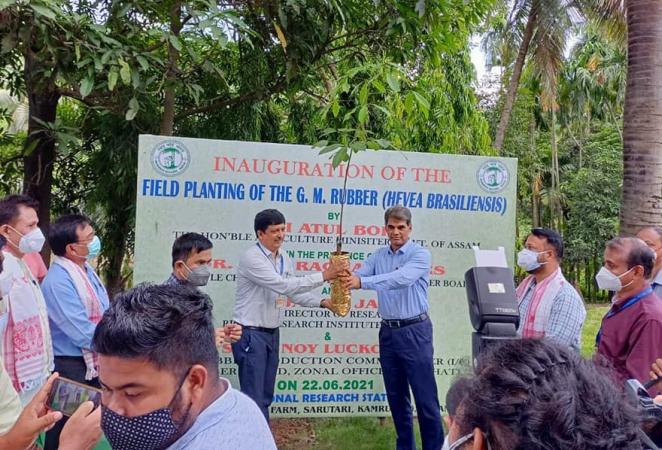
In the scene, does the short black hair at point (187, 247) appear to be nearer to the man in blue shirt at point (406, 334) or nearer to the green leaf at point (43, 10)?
the man in blue shirt at point (406, 334)

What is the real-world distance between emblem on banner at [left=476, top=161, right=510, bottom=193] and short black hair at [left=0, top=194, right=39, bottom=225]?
3423 mm

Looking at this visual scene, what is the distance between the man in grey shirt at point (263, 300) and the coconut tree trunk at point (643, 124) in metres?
2.75

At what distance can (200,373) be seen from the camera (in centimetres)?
149

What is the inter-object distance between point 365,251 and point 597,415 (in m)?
4.03

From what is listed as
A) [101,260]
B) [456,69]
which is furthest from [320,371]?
[456,69]

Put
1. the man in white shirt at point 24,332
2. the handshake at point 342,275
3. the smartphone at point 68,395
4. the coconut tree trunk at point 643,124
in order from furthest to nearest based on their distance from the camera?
the coconut tree trunk at point 643,124, the handshake at point 342,275, the man in white shirt at point 24,332, the smartphone at point 68,395

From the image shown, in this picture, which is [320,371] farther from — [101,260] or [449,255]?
[101,260]

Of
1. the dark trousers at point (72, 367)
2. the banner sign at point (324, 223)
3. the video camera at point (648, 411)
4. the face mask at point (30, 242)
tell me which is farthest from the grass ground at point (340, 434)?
the video camera at point (648, 411)

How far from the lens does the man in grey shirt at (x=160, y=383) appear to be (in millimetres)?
1438

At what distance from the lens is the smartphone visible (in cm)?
180

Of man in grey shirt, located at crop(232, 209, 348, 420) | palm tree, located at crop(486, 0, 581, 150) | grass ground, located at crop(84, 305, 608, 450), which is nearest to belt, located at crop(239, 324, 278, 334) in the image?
man in grey shirt, located at crop(232, 209, 348, 420)

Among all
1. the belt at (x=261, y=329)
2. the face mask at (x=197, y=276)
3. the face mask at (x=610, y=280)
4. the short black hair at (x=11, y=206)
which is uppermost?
the short black hair at (x=11, y=206)

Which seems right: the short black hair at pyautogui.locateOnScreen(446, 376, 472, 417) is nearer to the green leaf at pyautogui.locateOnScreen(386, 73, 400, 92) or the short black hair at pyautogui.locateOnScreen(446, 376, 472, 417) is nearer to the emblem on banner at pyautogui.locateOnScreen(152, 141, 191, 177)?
the green leaf at pyautogui.locateOnScreen(386, 73, 400, 92)

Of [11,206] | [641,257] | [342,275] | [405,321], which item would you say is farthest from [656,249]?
[11,206]
